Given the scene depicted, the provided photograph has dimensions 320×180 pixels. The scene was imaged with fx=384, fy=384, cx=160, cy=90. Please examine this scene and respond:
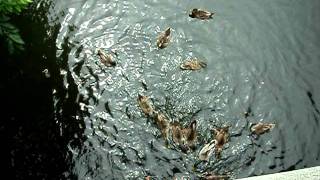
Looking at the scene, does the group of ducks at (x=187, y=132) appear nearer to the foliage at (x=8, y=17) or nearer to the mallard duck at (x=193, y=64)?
the mallard duck at (x=193, y=64)

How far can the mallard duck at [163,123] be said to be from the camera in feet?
14.6

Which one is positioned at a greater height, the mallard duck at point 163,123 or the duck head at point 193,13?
the duck head at point 193,13

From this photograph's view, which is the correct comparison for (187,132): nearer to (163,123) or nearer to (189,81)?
(163,123)

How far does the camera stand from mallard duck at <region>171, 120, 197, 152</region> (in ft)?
14.4

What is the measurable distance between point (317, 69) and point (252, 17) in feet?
3.75

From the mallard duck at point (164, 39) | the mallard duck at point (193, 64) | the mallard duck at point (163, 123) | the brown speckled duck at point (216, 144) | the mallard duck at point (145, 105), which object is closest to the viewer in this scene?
the brown speckled duck at point (216, 144)

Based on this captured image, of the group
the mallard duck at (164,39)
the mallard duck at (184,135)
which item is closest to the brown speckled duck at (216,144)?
the mallard duck at (184,135)

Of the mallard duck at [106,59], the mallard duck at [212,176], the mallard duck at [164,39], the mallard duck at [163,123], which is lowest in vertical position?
the mallard duck at [212,176]

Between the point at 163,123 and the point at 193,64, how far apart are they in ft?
3.08

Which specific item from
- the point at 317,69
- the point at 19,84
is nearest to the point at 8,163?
the point at 19,84

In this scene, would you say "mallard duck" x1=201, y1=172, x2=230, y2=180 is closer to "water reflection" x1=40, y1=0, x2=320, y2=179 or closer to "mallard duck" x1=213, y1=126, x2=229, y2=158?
"water reflection" x1=40, y1=0, x2=320, y2=179

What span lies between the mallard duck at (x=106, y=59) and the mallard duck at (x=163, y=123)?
36.9 inches

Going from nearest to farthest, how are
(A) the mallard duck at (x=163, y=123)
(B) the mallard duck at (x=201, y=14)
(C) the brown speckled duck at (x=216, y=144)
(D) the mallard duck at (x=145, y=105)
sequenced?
1. (C) the brown speckled duck at (x=216, y=144)
2. (A) the mallard duck at (x=163, y=123)
3. (D) the mallard duck at (x=145, y=105)
4. (B) the mallard duck at (x=201, y=14)

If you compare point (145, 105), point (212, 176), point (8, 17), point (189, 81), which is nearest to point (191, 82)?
A: point (189, 81)
